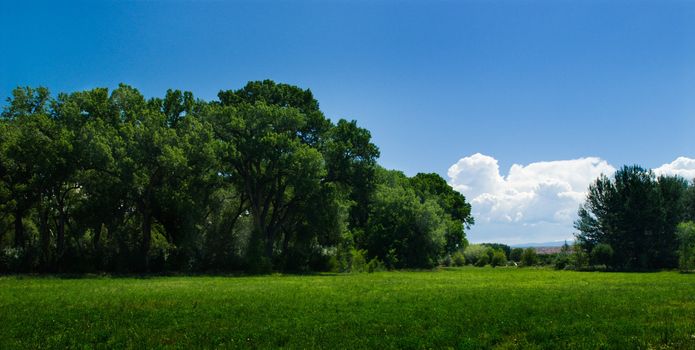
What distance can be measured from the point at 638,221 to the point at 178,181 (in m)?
66.6

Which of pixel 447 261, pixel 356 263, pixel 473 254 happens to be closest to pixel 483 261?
pixel 473 254

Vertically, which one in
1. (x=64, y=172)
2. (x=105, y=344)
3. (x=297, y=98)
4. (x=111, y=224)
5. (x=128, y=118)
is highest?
(x=297, y=98)

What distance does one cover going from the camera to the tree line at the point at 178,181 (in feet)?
133

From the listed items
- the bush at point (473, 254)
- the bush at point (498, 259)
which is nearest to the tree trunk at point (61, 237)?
the bush at point (498, 259)

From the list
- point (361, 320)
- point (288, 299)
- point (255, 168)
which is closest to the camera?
point (361, 320)

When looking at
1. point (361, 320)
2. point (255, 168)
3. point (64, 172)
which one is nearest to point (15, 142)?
point (64, 172)

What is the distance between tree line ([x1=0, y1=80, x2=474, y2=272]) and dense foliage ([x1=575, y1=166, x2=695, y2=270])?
1637 inches

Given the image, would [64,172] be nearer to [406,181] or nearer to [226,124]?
[226,124]

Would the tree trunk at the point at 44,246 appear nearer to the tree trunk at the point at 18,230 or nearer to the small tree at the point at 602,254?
the tree trunk at the point at 18,230

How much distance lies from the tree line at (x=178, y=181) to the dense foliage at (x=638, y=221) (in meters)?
41.6

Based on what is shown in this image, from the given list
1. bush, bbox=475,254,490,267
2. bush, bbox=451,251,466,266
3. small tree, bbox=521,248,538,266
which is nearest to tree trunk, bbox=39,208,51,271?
bush, bbox=451,251,466,266

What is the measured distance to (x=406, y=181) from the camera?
9275cm

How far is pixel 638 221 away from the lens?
73.4 meters

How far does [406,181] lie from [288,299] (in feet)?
240
